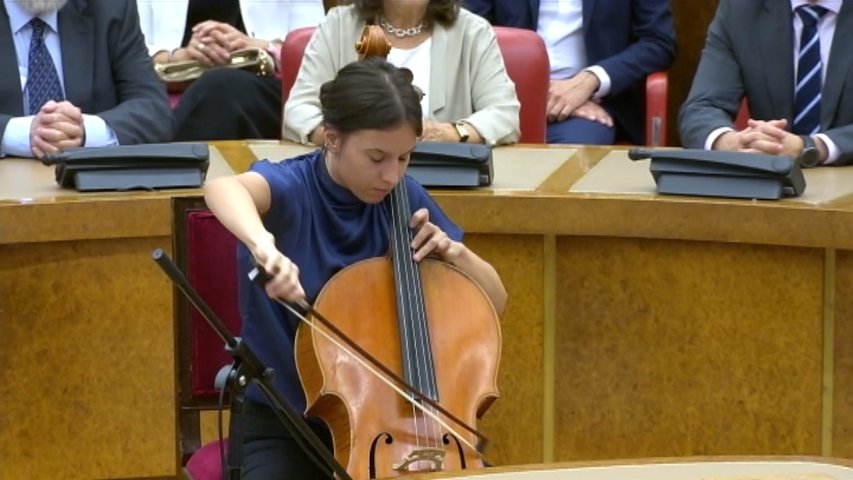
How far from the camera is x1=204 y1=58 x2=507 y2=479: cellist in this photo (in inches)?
99.2

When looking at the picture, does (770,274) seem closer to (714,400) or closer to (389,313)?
(714,400)

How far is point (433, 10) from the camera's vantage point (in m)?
3.97

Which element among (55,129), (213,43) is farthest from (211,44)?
(55,129)

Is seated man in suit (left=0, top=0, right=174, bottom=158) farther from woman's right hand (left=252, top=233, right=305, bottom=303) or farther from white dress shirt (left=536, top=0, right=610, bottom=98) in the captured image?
woman's right hand (left=252, top=233, right=305, bottom=303)

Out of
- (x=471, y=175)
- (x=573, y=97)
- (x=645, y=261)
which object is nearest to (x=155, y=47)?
(x=573, y=97)

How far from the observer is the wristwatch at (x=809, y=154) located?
3.55 metres

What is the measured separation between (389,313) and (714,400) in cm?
96

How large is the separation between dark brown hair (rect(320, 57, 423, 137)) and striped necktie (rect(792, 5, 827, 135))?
5.15 feet

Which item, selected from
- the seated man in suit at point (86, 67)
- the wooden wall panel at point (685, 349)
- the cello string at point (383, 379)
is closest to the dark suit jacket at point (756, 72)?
the wooden wall panel at point (685, 349)

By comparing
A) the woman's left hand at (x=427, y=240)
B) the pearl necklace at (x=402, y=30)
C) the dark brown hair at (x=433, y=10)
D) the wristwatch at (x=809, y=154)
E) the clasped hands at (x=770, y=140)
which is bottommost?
the wristwatch at (x=809, y=154)

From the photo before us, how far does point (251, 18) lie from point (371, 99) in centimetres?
250

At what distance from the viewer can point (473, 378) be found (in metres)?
2.50

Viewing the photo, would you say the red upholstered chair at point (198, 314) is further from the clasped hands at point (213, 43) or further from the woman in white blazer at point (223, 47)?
the clasped hands at point (213, 43)

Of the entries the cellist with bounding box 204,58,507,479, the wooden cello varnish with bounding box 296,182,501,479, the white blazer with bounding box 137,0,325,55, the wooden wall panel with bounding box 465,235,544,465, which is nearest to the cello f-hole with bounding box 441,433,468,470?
the wooden cello varnish with bounding box 296,182,501,479
